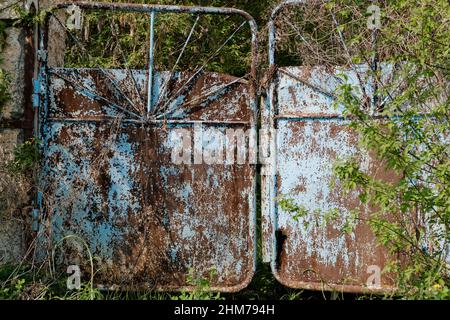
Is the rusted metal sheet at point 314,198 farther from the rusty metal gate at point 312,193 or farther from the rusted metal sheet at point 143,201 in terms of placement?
the rusted metal sheet at point 143,201

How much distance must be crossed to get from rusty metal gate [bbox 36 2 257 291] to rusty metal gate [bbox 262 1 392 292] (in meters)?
0.19

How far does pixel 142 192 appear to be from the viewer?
4598mm

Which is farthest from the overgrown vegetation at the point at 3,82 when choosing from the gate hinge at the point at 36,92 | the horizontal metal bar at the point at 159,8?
the horizontal metal bar at the point at 159,8

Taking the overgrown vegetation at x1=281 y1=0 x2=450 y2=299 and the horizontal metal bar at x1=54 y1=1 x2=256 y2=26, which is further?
the horizontal metal bar at x1=54 y1=1 x2=256 y2=26

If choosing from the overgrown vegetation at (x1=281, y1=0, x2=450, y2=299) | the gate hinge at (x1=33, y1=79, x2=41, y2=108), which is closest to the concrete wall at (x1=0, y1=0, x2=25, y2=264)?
the gate hinge at (x1=33, y1=79, x2=41, y2=108)

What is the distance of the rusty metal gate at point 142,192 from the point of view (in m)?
4.59

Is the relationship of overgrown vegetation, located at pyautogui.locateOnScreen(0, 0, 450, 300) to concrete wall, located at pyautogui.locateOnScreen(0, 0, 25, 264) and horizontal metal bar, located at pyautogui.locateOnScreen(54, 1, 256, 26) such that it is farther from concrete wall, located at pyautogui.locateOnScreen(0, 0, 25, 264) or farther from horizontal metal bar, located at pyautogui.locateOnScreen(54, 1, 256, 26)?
horizontal metal bar, located at pyautogui.locateOnScreen(54, 1, 256, 26)

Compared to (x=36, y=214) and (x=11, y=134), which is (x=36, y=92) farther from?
(x=36, y=214)

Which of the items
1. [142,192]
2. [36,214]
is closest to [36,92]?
[36,214]

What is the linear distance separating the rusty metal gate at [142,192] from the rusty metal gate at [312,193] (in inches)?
7.6

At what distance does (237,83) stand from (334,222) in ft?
4.34

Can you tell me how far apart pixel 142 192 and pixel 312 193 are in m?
1.31

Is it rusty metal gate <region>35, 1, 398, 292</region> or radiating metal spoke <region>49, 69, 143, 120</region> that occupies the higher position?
radiating metal spoke <region>49, 69, 143, 120</region>

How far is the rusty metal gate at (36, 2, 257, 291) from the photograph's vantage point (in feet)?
15.1
